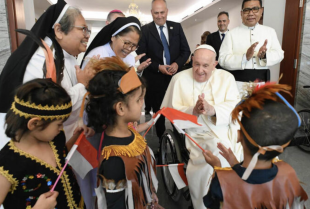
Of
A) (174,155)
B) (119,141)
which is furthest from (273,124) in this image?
(174,155)

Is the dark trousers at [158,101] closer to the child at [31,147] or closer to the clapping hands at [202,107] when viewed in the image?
the clapping hands at [202,107]

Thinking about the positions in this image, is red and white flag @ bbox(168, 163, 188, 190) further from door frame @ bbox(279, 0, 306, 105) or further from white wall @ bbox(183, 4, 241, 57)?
white wall @ bbox(183, 4, 241, 57)

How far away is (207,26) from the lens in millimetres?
12820

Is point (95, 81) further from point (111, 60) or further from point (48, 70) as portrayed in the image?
point (48, 70)

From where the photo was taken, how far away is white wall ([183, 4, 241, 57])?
9703 mm

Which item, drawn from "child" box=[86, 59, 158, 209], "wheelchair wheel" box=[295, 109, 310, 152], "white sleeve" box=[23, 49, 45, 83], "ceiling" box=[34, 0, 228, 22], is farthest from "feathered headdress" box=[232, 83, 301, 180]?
"ceiling" box=[34, 0, 228, 22]

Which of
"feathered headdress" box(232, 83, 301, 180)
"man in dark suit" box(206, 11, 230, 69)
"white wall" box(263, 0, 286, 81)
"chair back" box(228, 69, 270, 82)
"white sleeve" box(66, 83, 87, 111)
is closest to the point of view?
"feathered headdress" box(232, 83, 301, 180)

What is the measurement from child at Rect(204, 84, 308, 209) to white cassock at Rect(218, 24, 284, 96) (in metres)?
2.13

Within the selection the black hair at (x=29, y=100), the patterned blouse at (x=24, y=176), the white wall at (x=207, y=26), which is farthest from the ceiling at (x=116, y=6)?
the patterned blouse at (x=24, y=176)

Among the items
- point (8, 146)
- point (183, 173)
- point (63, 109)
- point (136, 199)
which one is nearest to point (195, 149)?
point (183, 173)

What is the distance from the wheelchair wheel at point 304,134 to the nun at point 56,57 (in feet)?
11.8

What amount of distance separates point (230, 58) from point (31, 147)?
106 inches

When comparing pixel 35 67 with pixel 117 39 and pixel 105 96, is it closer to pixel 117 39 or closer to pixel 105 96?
pixel 105 96

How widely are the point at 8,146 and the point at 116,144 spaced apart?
536mm
